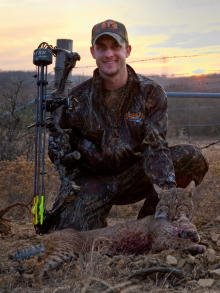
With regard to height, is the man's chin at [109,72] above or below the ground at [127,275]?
above

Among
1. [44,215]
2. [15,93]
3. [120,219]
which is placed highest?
[15,93]

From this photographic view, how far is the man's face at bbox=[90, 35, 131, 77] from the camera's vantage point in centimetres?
587

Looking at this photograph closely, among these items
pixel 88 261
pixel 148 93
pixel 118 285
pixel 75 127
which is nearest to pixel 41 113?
pixel 75 127

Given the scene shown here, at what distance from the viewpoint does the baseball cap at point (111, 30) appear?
581 centimetres

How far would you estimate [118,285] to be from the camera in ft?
13.8

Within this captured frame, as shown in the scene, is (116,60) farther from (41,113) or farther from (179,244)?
(179,244)

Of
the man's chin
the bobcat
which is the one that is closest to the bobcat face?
the bobcat

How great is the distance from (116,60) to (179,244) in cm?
195

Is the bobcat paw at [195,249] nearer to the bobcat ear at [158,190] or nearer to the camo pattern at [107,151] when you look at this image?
the bobcat ear at [158,190]

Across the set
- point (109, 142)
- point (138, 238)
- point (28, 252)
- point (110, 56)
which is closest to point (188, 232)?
point (138, 238)

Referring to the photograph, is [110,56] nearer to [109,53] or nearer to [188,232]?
[109,53]

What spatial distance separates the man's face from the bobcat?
127cm

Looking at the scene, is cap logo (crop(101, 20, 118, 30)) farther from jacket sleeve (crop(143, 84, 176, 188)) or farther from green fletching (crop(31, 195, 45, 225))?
green fletching (crop(31, 195, 45, 225))

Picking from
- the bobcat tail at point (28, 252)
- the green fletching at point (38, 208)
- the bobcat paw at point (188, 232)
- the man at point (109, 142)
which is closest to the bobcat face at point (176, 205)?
the bobcat paw at point (188, 232)
